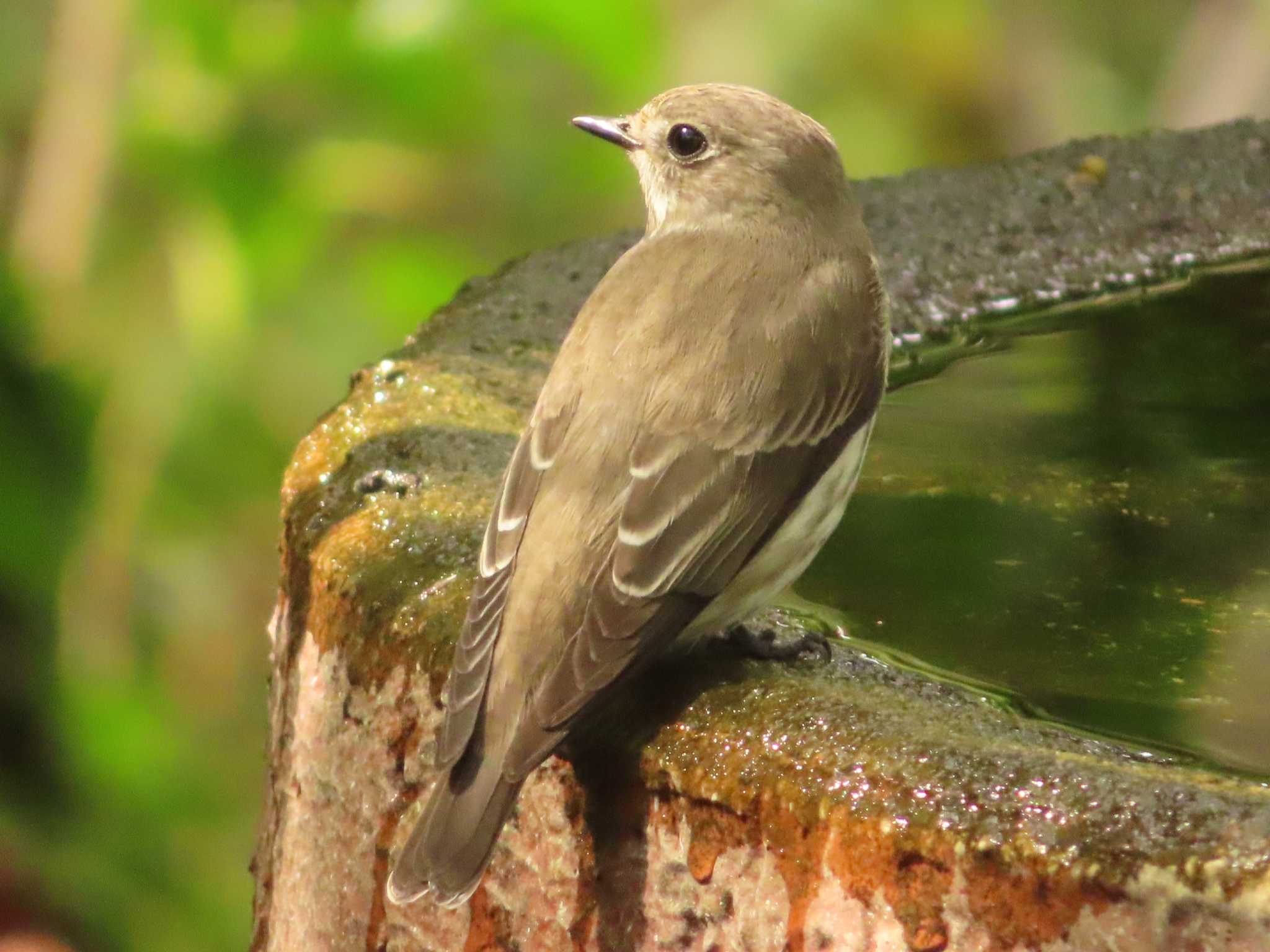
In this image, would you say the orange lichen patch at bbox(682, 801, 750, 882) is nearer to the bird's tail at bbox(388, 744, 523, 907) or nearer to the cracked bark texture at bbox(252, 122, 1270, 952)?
the cracked bark texture at bbox(252, 122, 1270, 952)

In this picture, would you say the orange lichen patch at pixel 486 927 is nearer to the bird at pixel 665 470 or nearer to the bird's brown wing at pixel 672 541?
the bird at pixel 665 470

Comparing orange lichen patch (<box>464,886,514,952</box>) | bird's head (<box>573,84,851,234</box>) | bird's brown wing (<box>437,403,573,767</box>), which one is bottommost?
orange lichen patch (<box>464,886,514,952</box>)

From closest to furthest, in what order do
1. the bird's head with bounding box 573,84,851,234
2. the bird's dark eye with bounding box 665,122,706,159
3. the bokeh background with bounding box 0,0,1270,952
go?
1. the bird's head with bounding box 573,84,851,234
2. the bird's dark eye with bounding box 665,122,706,159
3. the bokeh background with bounding box 0,0,1270,952

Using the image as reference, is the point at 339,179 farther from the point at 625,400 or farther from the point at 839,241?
the point at 625,400

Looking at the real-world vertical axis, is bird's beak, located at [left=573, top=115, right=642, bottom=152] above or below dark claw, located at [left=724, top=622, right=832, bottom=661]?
above

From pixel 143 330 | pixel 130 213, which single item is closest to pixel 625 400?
pixel 130 213

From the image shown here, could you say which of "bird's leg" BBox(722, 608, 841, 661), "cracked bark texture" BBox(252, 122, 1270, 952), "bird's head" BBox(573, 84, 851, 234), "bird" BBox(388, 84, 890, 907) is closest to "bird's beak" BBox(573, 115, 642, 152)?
"bird's head" BBox(573, 84, 851, 234)

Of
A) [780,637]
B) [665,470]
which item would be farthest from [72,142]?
[780,637]

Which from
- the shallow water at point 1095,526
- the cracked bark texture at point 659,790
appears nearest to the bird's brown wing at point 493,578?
the cracked bark texture at point 659,790
